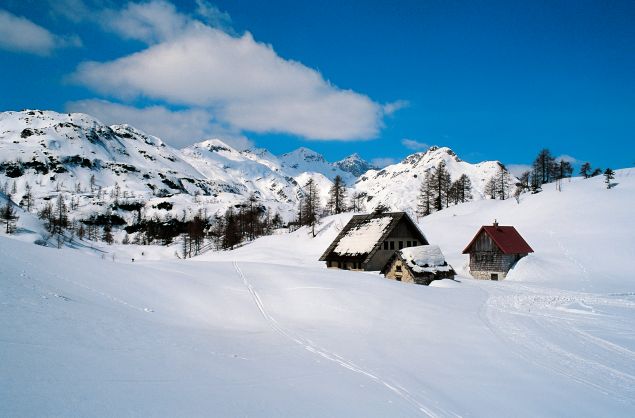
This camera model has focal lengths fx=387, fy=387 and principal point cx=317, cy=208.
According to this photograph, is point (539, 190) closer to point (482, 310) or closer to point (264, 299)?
point (482, 310)

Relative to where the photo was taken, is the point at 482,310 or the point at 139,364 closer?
the point at 139,364

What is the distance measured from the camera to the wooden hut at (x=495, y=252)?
1770 inches

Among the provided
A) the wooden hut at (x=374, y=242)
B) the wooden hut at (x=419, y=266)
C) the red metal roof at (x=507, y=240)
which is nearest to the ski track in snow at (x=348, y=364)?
the wooden hut at (x=419, y=266)

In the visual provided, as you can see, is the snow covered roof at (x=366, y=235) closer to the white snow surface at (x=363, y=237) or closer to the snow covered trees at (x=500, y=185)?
the white snow surface at (x=363, y=237)

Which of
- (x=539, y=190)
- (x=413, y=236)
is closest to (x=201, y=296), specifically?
(x=413, y=236)

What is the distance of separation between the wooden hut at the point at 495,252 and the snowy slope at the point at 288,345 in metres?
14.0

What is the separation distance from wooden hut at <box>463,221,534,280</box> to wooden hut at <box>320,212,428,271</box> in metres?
6.43

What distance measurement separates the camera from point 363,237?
48.4m

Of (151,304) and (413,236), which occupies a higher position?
(413,236)

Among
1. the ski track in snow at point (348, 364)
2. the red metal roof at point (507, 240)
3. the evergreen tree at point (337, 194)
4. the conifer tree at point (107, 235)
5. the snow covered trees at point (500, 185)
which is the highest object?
the snow covered trees at point (500, 185)

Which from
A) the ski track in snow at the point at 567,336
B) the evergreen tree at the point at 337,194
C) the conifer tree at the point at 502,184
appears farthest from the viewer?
the conifer tree at the point at 502,184

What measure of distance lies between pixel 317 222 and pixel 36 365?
7821cm

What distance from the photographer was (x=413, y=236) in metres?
48.8

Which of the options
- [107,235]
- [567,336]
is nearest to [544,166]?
[567,336]
